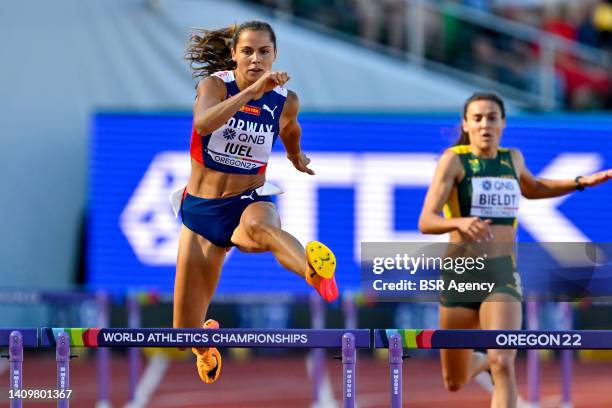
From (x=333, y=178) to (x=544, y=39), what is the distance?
10.7ft

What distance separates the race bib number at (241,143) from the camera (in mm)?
7156

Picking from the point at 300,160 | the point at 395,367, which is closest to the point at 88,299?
the point at 300,160

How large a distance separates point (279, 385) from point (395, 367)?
6.54 metres

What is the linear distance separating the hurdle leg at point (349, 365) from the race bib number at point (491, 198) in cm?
155

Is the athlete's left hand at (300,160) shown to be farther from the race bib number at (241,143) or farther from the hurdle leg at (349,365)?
the hurdle leg at (349,365)

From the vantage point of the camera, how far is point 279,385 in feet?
43.7

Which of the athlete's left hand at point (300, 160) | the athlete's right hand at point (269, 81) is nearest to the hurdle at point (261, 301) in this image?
the athlete's left hand at point (300, 160)

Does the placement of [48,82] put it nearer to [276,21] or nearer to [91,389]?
[276,21]

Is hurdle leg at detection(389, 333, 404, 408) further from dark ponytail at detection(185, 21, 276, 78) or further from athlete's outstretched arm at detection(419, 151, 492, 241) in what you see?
dark ponytail at detection(185, 21, 276, 78)

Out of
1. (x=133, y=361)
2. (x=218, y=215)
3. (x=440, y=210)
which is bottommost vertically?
(x=133, y=361)

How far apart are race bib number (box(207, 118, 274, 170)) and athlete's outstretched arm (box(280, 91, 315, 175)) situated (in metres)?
0.18

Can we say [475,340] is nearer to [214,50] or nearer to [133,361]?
[214,50]

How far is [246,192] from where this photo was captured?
7.33m

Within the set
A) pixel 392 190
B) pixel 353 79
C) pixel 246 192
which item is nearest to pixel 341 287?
pixel 392 190
